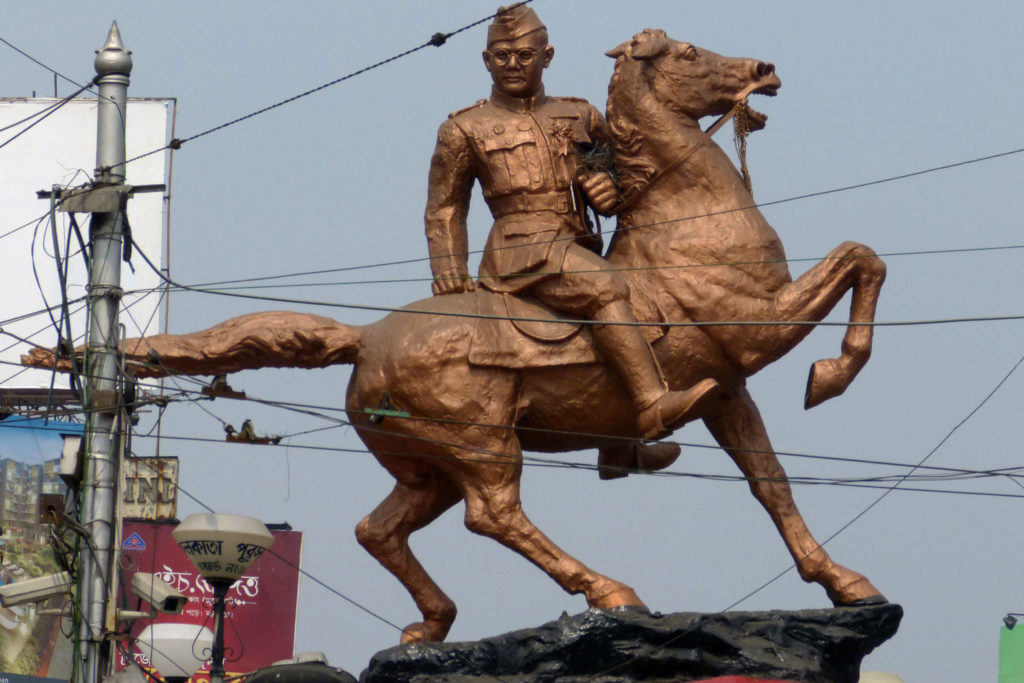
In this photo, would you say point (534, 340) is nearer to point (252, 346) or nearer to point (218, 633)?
point (252, 346)

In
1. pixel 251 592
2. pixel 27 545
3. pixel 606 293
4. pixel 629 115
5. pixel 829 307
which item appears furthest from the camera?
pixel 27 545

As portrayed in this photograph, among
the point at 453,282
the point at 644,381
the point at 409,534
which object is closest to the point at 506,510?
the point at 409,534

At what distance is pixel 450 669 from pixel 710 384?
89.6 inches

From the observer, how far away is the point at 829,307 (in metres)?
12.8

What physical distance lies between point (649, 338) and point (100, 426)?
343 cm

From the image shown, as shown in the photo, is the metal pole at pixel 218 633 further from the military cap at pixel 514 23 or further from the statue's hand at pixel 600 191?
the military cap at pixel 514 23

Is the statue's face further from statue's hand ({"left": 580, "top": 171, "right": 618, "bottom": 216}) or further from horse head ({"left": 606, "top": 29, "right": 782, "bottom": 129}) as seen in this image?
statue's hand ({"left": 580, "top": 171, "right": 618, "bottom": 216})

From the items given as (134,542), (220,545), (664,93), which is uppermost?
(134,542)

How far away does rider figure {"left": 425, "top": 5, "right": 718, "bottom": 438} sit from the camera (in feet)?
42.2

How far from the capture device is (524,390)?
504 inches

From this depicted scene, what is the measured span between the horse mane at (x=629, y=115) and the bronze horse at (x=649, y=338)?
1 centimetres

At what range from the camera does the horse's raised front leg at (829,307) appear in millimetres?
12586

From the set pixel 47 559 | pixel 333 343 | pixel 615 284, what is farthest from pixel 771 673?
pixel 47 559

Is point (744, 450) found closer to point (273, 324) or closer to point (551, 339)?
point (551, 339)
